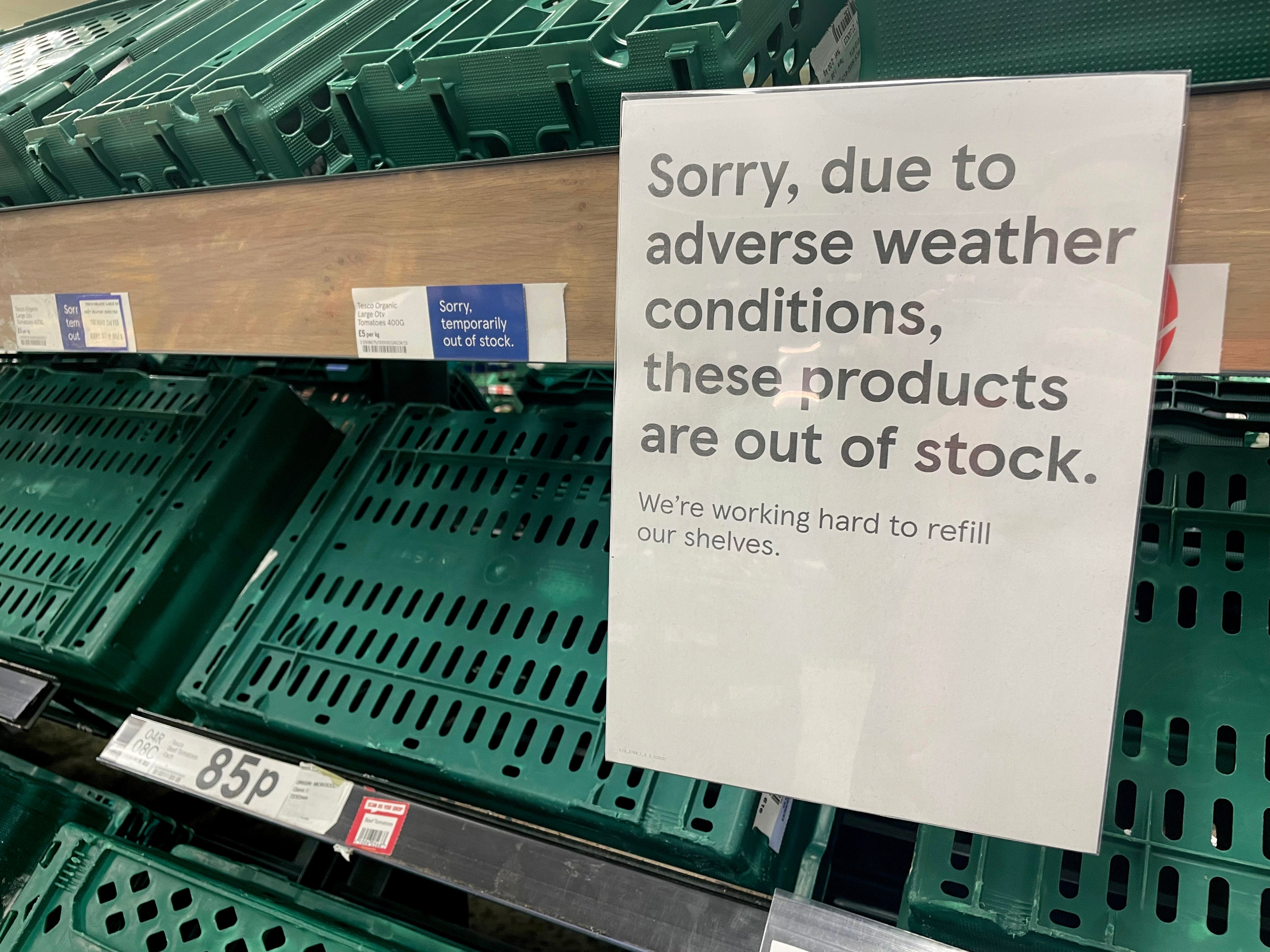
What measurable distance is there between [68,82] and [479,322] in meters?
0.93

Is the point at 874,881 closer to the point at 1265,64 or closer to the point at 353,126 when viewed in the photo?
the point at 1265,64

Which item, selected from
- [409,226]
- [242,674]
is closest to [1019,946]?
[409,226]

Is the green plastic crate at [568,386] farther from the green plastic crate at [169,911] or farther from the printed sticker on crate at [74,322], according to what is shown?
the green plastic crate at [169,911]

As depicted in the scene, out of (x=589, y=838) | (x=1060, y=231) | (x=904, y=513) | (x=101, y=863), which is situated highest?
(x=1060, y=231)

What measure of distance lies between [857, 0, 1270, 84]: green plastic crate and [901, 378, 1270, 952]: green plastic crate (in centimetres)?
39

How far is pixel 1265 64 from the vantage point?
0.40 meters

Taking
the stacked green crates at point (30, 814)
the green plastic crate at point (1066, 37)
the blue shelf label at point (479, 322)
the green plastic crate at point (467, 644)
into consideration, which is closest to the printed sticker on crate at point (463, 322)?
the blue shelf label at point (479, 322)

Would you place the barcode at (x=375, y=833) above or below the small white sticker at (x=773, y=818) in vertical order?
below

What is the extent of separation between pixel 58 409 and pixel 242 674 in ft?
2.05

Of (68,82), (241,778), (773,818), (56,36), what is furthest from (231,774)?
(56,36)

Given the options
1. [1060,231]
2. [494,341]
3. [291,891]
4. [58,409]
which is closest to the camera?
[1060,231]

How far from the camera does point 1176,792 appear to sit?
0.59 metres

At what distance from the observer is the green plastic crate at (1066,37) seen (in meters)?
0.40

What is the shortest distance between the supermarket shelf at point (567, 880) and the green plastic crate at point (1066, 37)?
555 mm
